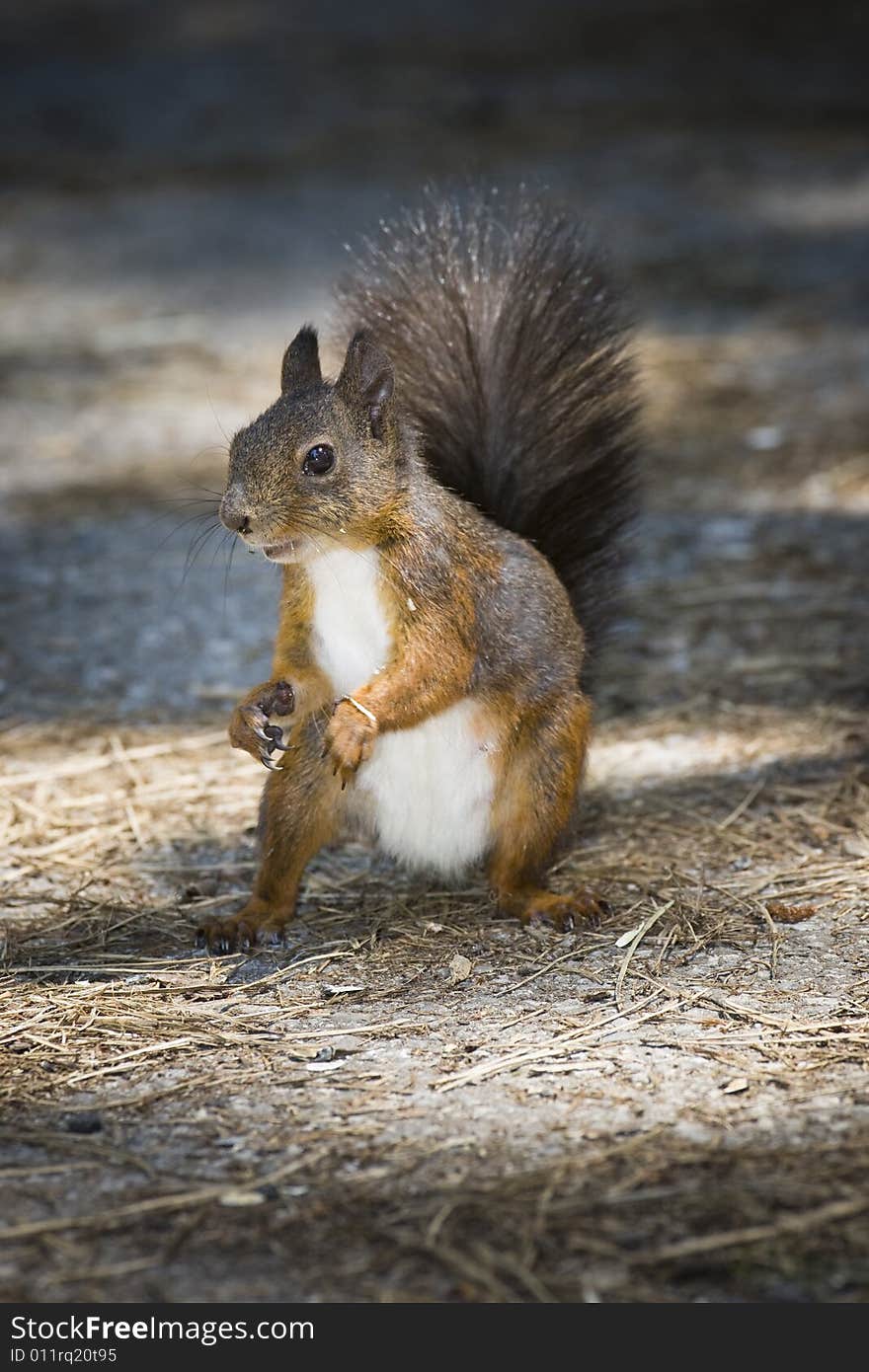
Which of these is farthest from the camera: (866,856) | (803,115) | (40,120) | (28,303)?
(40,120)

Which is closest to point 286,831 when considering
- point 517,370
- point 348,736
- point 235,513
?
point 348,736

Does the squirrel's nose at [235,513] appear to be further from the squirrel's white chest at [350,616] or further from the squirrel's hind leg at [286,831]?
the squirrel's hind leg at [286,831]

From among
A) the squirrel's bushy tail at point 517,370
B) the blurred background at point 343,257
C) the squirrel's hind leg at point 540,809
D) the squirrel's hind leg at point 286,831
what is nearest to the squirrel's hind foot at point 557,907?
the squirrel's hind leg at point 540,809

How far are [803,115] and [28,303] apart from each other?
12.7ft

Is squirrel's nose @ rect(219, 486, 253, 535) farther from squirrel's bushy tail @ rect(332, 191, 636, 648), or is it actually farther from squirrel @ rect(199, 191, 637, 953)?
squirrel's bushy tail @ rect(332, 191, 636, 648)

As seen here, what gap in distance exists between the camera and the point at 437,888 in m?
2.70

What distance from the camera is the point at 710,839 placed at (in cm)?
278

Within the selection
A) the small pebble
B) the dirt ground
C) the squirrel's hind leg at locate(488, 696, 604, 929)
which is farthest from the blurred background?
the small pebble

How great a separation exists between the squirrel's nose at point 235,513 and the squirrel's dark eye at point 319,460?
0.31ft

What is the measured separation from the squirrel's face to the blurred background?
1.01m

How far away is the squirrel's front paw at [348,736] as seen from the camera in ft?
7.58
